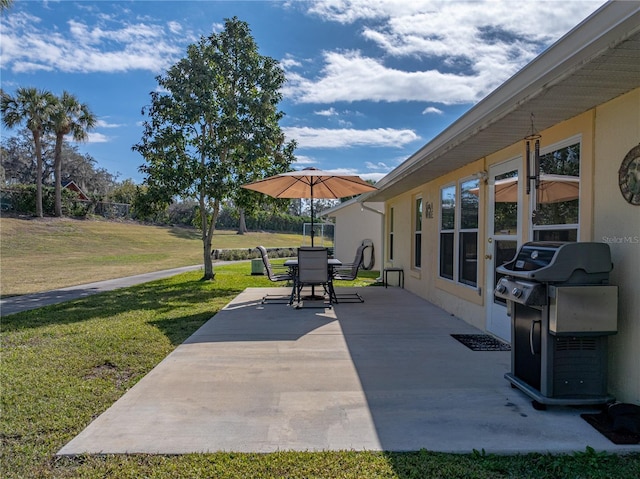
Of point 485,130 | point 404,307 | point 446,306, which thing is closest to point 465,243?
point 446,306

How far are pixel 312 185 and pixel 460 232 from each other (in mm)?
3649

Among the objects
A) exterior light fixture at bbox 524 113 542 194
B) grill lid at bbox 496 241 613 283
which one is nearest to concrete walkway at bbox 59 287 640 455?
grill lid at bbox 496 241 613 283

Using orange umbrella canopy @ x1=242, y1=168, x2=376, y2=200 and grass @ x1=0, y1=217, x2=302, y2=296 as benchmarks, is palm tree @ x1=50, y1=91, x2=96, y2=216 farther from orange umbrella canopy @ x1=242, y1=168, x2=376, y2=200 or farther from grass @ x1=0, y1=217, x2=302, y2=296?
orange umbrella canopy @ x1=242, y1=168, x2=376, y2=200

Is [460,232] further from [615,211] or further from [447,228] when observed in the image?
[615,211]

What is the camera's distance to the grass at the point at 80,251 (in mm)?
13291

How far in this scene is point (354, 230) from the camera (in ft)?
60.6

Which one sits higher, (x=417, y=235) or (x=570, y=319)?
(x=417, y=235)

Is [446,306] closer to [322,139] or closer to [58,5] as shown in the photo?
[58,5]

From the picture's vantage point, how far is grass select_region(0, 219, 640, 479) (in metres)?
2.37

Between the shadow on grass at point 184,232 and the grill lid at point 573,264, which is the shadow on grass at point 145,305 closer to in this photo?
the grill lid at point 573,264

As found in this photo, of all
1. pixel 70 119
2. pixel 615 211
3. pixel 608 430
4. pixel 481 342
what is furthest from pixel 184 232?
pixel 608 430

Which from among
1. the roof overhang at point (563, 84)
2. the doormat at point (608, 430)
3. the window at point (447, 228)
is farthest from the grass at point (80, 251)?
the doormat at point (608, 430)

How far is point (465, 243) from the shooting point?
21.6 feet

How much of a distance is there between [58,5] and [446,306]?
10.5 m
